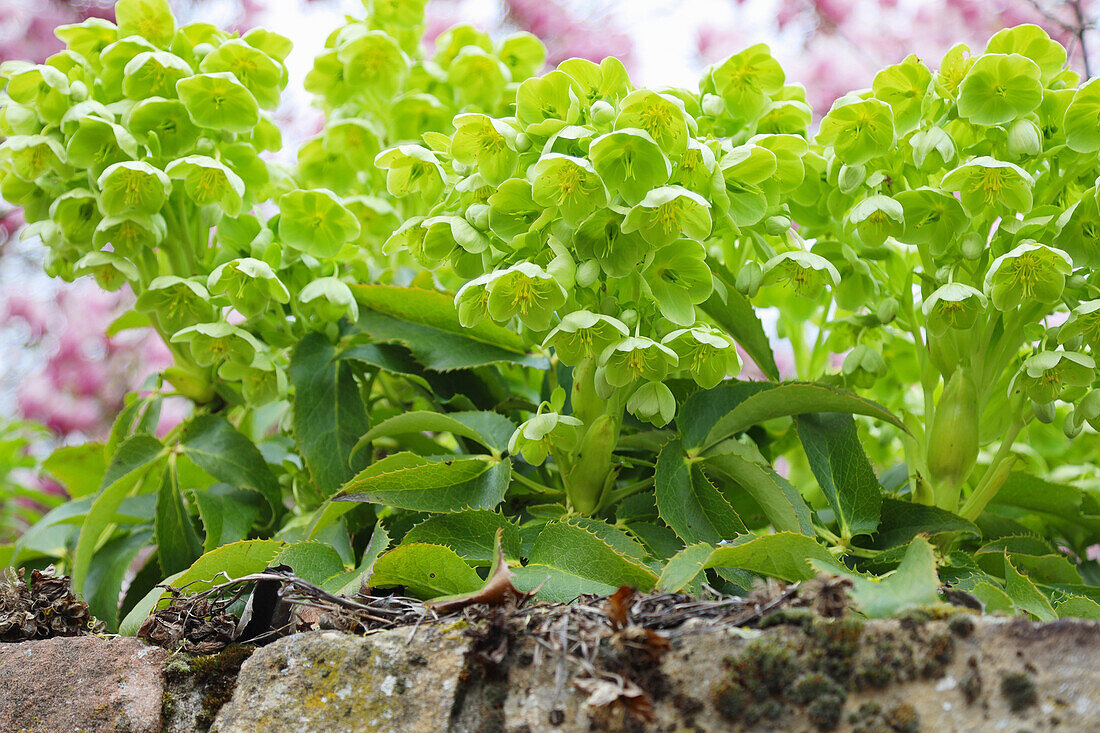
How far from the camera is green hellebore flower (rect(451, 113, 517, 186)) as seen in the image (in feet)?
2.06

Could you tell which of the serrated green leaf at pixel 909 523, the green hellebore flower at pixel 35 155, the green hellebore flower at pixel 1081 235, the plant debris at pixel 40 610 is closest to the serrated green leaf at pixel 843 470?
the serrated green leaf at pixel 909 523

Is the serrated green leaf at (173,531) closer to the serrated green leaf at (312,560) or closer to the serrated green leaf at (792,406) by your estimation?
the serrated green leaf at (312,560)

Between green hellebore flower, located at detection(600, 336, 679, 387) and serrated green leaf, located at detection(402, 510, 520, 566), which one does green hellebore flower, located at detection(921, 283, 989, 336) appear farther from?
serrated green leaf, located at detection(402, 510, 520, 566)

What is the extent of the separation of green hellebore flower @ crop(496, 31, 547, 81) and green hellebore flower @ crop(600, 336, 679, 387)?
603 millimetres

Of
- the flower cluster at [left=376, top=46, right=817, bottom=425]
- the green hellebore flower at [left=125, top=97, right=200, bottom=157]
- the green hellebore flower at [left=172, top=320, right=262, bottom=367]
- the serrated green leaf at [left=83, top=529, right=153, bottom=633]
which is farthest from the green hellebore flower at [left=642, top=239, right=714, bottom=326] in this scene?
the serrated green leaf at [left=83, top=529, right=153, bottom=633]

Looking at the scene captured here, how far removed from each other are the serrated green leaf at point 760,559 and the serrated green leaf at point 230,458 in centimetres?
49

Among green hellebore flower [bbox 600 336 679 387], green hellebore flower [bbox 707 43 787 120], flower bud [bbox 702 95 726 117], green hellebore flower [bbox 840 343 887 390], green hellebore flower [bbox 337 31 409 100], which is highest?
green hellebore flower [bbox 337 31 409 100]

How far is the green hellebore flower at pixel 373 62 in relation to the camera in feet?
3.18

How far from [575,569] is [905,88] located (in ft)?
1.63

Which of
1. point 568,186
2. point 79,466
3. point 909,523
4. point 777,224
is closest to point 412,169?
point 568,186

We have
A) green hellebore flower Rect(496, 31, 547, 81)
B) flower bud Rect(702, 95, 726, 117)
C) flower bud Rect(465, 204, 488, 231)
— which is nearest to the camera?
flower bud Rect(465, 204, 488, 231)

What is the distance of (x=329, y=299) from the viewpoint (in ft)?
2.65

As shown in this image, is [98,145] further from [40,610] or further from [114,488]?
[40,610]

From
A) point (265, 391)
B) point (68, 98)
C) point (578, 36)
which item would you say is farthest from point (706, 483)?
point (578, 36)
